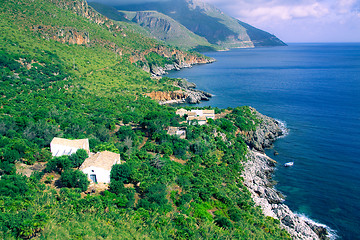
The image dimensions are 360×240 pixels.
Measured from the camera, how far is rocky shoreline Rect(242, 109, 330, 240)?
2916 centimetres

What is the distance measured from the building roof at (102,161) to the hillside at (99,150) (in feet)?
3.16

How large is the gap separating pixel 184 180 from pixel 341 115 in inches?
2118

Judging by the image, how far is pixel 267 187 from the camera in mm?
38125

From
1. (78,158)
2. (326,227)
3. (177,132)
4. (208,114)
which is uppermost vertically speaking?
(78,158)

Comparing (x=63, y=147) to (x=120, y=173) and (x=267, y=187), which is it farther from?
(x=267, y=187)

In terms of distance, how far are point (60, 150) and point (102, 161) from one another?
6214 millimetres

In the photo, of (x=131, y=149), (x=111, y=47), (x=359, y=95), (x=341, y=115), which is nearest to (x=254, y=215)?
(x=131, y=149)

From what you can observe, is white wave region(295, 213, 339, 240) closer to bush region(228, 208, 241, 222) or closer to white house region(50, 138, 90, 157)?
bush region(228, 208, 241, 222)

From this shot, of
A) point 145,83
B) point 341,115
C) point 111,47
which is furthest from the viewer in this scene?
point 111,47

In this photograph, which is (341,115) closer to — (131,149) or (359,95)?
(359,95)

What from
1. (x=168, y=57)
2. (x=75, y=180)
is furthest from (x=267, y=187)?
(x=168, y=57)

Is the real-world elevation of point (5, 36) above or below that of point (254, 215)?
above

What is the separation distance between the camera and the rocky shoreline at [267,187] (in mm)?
29156

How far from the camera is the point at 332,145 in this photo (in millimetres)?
50188
